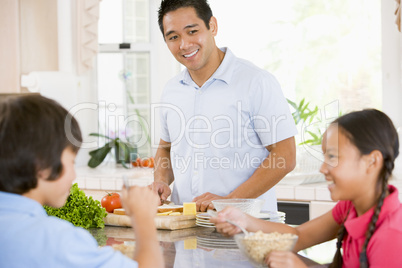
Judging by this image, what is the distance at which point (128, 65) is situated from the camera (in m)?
4.77

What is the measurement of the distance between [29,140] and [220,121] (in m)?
1.45

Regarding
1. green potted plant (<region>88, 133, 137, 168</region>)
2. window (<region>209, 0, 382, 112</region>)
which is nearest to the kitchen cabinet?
green potted plant (<region>88, 133, 137, 168</region>)

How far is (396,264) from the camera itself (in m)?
1.28

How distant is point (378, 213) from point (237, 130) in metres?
1.12

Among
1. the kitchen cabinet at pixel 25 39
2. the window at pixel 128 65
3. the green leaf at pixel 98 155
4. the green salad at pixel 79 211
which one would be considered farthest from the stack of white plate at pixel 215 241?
the kitchen cabinet at pixel 25 39

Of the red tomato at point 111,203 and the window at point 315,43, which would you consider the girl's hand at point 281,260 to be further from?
the window at point 315,43

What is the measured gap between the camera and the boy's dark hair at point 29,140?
107 cm

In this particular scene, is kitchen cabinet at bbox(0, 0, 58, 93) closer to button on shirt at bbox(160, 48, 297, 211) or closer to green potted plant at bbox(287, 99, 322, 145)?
green potted plant at bbox(287, 99, 322, 145)

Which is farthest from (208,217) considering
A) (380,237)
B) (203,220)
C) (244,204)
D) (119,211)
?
(380,237)

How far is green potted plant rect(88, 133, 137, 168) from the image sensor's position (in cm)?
455

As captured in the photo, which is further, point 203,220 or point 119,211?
point 119,211

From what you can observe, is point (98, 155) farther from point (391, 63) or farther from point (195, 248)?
point (195, 248)

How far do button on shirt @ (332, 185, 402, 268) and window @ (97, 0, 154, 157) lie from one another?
134 inches

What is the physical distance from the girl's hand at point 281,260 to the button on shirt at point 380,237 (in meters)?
0.19
